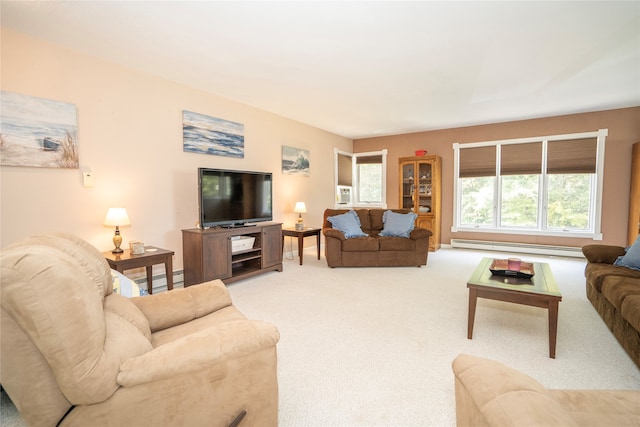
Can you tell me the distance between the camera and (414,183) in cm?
643

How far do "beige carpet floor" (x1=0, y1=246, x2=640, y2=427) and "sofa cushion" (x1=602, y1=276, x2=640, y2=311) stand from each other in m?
0.35

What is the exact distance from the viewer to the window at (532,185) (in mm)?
5219

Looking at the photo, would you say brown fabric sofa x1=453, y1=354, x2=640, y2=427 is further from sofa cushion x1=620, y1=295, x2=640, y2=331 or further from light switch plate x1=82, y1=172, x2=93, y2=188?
light switch plate x1=82, y1=172, x2=93, y2=188

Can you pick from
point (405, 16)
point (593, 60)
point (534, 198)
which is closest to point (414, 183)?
point (534, 198)

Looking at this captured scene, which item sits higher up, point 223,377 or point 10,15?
point 10,15

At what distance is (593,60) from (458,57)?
1.46 meters

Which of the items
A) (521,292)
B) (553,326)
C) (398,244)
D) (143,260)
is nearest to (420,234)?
(398,244)

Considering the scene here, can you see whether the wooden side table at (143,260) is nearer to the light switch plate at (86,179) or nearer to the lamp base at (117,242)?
the lamp base at (117,242)

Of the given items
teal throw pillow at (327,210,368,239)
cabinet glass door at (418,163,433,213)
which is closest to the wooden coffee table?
teal throw pillow at (327,210,368,239)

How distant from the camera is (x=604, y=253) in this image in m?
3.04

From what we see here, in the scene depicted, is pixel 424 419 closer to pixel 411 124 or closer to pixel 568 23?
pixel 568 23

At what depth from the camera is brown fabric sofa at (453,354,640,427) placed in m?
0.79

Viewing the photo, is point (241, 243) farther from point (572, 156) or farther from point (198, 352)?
point (572, 156)

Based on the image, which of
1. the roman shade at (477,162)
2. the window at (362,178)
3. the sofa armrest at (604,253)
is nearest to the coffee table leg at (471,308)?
the sofa armrest at (604,253)
